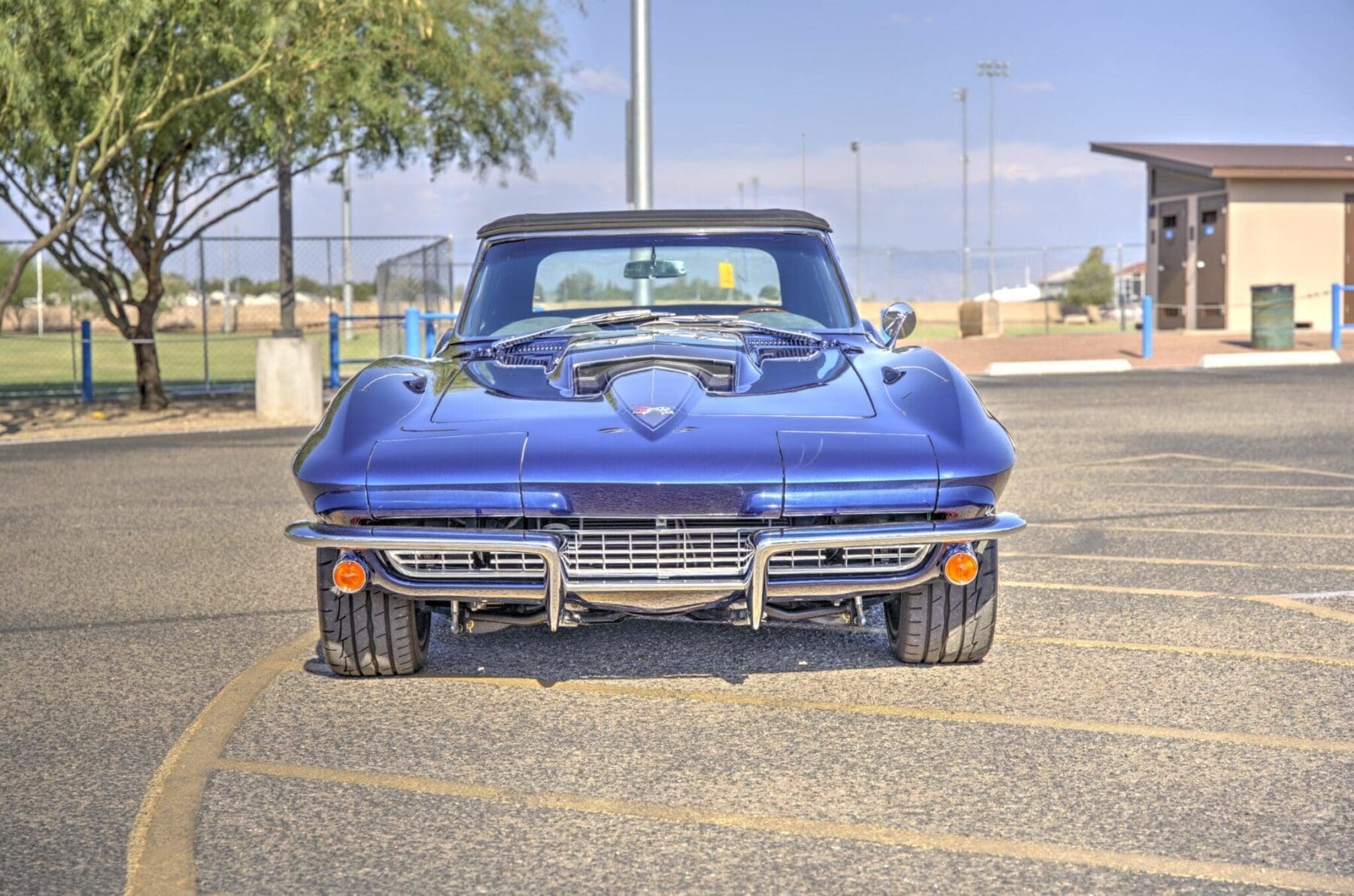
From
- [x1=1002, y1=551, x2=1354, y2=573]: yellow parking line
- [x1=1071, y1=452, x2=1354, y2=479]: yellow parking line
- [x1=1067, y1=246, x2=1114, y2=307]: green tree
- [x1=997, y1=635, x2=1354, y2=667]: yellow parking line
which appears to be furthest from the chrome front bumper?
[x1=1067, y1=246, x2=1114, y2=307]: green tree

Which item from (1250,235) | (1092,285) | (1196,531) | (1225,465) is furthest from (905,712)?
(1092,285)

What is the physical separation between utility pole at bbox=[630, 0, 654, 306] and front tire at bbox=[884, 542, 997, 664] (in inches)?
429

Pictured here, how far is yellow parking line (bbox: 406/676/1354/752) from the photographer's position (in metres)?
4.38

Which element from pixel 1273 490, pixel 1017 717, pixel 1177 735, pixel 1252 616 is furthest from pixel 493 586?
pixel 1273 490

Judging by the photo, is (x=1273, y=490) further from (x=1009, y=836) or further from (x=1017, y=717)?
(x=1009, y=836)

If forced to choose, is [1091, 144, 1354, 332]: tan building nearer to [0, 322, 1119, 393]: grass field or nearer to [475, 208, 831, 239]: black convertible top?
[0, 322, 1119, 393]: grass field

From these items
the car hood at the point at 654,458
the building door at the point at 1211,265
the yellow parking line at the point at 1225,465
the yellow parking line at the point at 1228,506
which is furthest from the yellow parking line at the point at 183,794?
the building door at the point at 1211,265

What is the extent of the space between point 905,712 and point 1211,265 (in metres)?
31.5

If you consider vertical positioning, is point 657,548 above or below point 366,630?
above

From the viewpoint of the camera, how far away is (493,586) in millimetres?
4512

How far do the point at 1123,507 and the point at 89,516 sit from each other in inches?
242

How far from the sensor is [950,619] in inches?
197

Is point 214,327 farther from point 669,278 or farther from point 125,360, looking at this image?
point 669,278

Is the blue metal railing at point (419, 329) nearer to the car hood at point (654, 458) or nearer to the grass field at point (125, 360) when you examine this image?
the grass field at point (125, 360)
